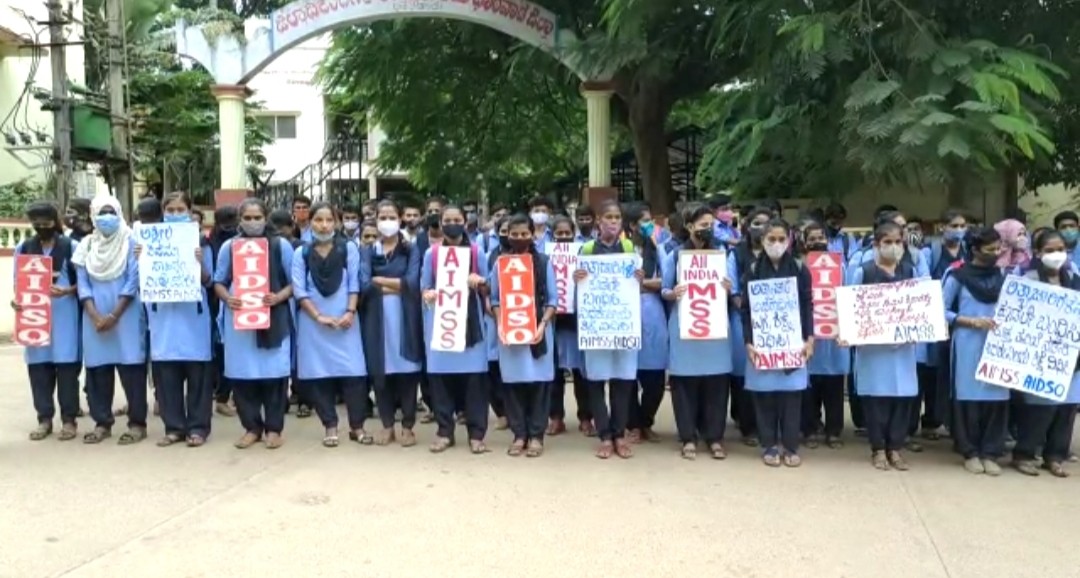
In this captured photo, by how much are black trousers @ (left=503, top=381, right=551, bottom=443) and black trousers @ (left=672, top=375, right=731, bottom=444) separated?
894mm

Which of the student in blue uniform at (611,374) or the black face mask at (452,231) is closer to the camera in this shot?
the student in blue uniform at (611,374)

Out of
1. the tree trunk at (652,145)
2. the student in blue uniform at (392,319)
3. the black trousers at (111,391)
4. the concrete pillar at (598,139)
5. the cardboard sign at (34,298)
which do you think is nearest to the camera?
the student in blue uniform at (392,319)

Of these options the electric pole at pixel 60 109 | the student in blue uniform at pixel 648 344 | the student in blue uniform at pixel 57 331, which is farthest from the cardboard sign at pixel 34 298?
the electric pole at pixel 60 109

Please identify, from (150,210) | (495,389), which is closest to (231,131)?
(150,210)

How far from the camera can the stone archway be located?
11578mm

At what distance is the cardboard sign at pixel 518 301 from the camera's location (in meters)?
6.40

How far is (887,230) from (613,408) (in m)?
2.13

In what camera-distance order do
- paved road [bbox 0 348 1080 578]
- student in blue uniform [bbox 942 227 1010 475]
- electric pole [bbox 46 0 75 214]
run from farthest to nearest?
1. electric pole [bbox 46 0 75 214]
2. student in blue uniform [bbox 942 227 1010 475]
3. paved road [bbox 0 348 1080 578]

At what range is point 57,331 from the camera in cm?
693

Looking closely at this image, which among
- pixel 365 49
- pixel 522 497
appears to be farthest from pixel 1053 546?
pixel 365 49

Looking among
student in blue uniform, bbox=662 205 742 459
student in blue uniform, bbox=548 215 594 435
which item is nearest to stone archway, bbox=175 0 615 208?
student in blue uniform, bbox=548 215 594 435

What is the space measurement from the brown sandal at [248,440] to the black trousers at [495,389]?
1683 mm

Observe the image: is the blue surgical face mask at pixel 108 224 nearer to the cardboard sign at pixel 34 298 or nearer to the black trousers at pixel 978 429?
the cardboard sign at pixel 34 298

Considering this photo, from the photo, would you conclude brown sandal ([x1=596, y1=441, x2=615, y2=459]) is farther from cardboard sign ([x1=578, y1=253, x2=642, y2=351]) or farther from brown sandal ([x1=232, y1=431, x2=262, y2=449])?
brown sandal ([x1=232, y1=431, x2=262, y2=449])
